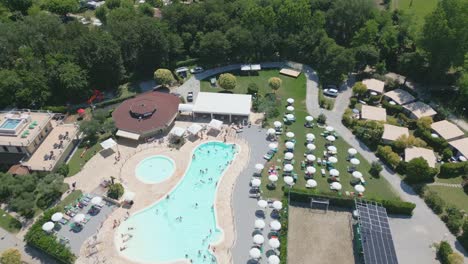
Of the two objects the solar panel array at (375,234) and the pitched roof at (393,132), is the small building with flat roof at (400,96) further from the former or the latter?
the solar panel array at (375,234)

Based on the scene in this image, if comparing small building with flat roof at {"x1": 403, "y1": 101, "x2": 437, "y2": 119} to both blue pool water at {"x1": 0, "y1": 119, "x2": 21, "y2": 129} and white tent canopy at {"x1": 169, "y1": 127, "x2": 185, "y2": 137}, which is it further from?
blue pool water at {"x1": 0, "y1": 119, "x2": 21, "y2": 129}

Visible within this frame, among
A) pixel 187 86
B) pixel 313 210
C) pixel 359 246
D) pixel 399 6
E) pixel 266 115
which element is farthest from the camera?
pixel 399 6

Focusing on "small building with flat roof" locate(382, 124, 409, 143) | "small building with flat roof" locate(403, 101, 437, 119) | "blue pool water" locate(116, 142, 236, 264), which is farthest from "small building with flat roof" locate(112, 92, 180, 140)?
"small building with flat roof" locate(403, 101, 437, 119)

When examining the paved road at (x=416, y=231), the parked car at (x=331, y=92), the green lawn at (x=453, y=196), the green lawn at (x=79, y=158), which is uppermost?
the parked car at (x=331, y=92)

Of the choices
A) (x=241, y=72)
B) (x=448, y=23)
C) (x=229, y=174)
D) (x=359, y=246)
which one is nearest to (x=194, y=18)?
(x=241, y=72)

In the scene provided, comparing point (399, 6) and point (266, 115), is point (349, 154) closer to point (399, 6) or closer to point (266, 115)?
point (266, 115)

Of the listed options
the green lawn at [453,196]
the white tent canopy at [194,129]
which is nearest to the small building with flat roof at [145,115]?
the white tent canopy at [194,129]
